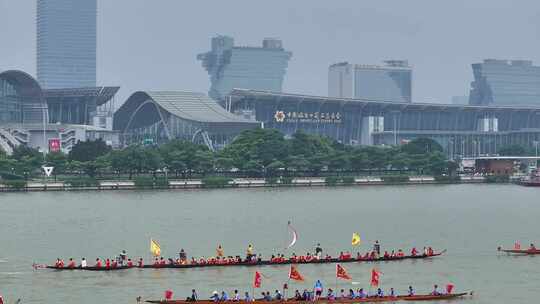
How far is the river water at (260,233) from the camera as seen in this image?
2697 inches

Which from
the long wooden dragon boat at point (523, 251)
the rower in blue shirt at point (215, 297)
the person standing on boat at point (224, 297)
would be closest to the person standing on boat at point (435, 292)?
the person standing on boat at point (224, 297)

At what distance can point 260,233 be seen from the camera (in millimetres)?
93188

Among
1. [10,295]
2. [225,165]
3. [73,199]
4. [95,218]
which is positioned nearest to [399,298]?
[10,295]

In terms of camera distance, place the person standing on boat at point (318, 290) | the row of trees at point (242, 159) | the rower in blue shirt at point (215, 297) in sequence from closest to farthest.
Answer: the rower in blue shirt at point (215, 297) → the person standing on boat at point (318, 290) → the row of trees at point (242, 159)

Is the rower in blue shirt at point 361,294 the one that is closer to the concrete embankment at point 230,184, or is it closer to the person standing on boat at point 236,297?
the person standing on boat at point 236,297

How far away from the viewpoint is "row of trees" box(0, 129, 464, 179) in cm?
15175

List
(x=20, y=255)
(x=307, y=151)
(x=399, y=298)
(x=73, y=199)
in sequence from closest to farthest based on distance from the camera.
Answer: (x=399, y=298) → (x=20, y=255) → (x=73, y=199) → (x=307, y=151)

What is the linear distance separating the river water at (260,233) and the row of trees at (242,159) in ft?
48.2

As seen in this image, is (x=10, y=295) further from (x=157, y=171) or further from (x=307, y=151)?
(x=307, y=151)

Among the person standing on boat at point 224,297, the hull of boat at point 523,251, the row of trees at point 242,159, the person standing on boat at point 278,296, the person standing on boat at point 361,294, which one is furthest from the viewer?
the row of trees at point 242,159

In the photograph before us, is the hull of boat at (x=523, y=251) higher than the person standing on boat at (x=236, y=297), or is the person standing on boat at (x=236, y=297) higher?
the hull of boat at (x=523, y=251)

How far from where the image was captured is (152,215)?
106 metres

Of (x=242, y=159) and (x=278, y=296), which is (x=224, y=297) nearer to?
(x=278, y=296)

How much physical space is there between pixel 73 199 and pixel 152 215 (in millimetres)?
21765
